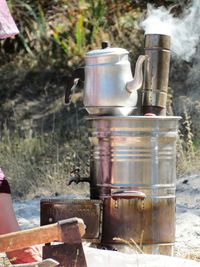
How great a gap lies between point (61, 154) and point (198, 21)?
2759 mm

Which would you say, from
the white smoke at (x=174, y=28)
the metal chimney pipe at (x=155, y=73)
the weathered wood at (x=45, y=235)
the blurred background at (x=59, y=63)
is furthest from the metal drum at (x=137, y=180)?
the blurred background at (x=59, y=63)

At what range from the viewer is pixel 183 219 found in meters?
6.04

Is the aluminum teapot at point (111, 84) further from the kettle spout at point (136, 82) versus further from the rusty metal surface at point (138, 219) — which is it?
the rusty metal surface at point (138, 219)

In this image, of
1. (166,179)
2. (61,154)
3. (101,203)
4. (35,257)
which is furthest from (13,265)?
(61,154)

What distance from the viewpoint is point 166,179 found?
4750mm

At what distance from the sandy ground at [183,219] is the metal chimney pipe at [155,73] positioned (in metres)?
0.90

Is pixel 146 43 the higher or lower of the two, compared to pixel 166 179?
higher

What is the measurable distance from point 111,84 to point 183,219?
5.43 feet

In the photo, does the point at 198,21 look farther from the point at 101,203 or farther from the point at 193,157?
the point at 101,203

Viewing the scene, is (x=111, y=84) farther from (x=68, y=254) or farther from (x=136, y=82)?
(x=68, y=254)

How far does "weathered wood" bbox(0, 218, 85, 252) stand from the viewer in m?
3.91

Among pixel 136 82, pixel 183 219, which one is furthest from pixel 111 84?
pixel 183 219

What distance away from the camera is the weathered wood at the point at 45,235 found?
391 cm

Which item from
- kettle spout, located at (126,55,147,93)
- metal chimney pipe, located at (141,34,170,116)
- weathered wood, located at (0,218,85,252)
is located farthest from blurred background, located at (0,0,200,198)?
weathered wood, located at (0,218,85,252)
